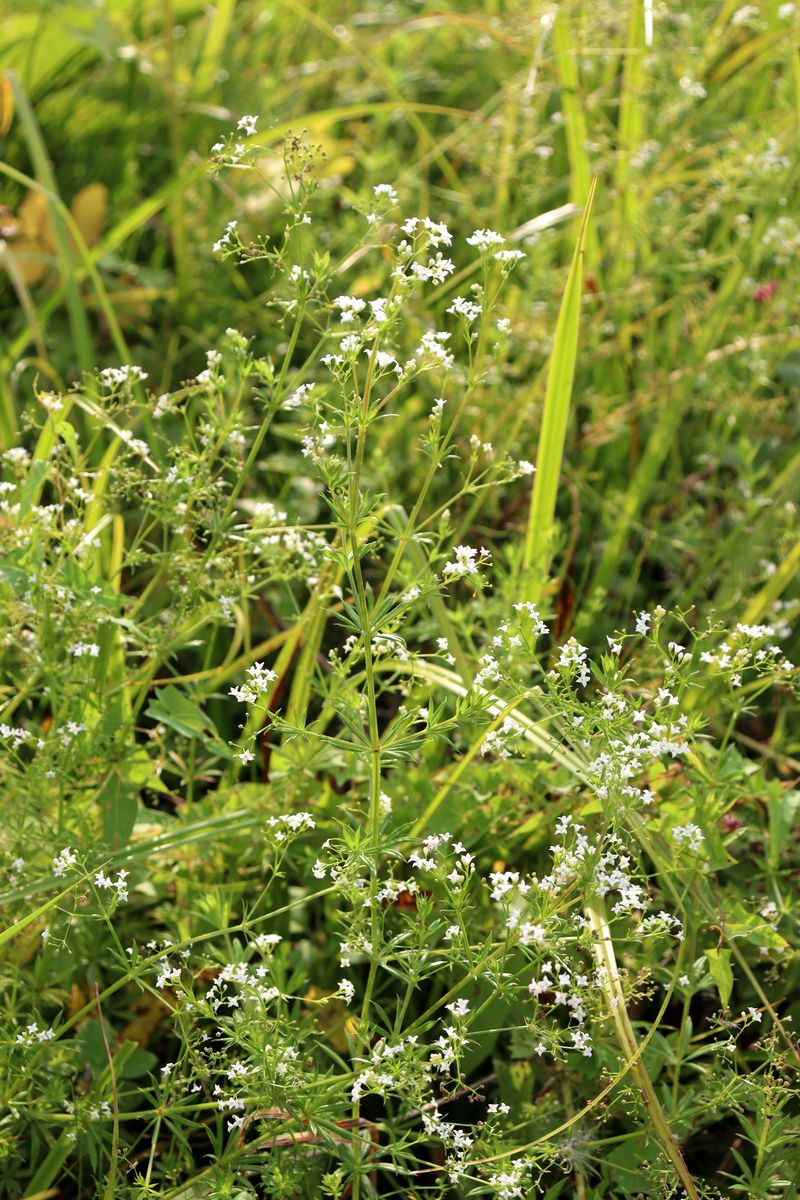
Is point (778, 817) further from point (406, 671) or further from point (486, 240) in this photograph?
point (486, 240)

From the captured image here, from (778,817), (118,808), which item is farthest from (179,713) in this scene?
(778,817)

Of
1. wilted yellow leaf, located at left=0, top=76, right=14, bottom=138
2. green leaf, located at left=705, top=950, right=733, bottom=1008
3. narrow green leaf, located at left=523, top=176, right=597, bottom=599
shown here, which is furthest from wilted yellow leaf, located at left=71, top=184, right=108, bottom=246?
green leaf, located at left=705, top=950, right=733, bottom=1008

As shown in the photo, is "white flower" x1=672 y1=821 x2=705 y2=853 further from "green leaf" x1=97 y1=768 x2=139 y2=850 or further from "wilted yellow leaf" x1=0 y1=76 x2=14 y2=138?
"wilted yellow leaf" x1=0 y1=76 x2=14 y2=138

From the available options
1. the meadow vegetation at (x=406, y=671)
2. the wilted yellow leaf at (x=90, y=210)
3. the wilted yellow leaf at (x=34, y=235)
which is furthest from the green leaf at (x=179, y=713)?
the wilted yellow leaf at (x=90, y=210)

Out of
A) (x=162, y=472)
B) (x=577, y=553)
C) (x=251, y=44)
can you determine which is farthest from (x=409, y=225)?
(x=251, y=44)

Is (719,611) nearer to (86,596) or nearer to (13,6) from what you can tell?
(86,596)

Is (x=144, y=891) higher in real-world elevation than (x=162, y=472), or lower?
lower

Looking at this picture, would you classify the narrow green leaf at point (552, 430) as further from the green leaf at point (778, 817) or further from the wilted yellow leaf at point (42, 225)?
the wilted yellow leaf at point (42, 225)
